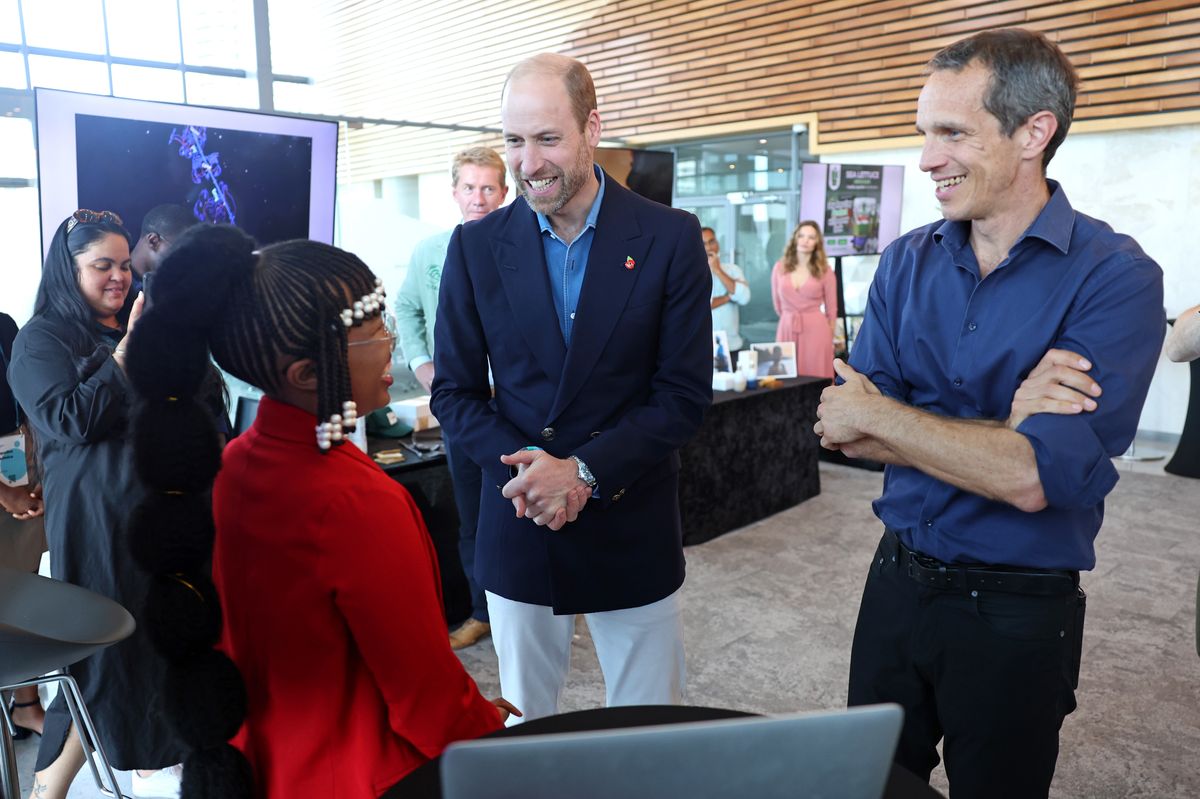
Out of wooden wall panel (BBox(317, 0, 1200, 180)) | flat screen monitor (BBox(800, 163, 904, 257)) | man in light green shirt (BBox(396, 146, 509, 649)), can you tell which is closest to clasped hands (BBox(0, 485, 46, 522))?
man in light green shirt (BBox(396, 146, 509, 649))

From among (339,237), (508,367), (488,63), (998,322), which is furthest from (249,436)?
(488,63)

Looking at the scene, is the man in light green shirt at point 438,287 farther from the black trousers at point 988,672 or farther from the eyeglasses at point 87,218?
the black trousers at point 988,672

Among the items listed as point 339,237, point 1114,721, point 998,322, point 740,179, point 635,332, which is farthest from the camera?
point 740,179

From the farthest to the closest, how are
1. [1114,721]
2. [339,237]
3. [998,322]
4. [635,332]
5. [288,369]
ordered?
1. [339,237]
2. [1114,721]
3. [635,332]
4. [998,322]
5. [288,369]

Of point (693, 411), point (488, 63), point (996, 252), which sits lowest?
point (693, 411)

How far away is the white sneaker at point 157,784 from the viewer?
2.54 meters

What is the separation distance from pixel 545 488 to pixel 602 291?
459 millimetres

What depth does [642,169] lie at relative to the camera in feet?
19.6

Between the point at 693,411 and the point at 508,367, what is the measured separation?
0.44 m

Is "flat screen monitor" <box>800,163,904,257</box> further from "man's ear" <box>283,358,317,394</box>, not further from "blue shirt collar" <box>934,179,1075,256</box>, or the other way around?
"man's ear" <box>283,358,317,394</box>

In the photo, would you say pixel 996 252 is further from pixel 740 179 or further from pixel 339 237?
pixel 740 179

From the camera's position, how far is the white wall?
705 centimetres

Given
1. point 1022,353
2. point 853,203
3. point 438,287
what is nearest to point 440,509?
point 438,287

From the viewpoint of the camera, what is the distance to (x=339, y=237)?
210 inches
